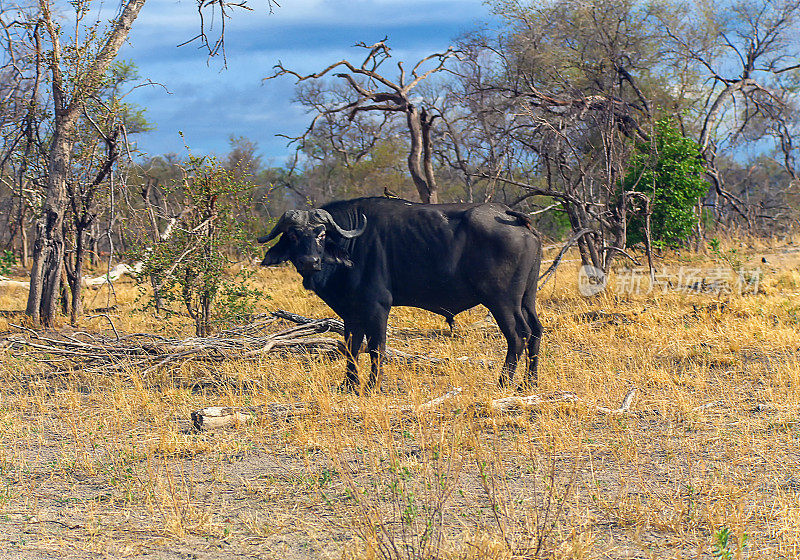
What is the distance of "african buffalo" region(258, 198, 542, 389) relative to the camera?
254 inches

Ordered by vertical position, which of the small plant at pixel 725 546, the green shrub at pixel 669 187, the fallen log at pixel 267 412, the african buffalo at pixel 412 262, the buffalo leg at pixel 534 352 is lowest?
the fallen log at pixel 267 412

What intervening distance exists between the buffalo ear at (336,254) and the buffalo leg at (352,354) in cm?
61

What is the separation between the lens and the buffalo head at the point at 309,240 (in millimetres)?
6258

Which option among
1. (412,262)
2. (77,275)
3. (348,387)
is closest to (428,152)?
(77,275)

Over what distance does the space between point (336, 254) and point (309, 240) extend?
33 centimetres

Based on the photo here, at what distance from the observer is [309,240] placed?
6.28m

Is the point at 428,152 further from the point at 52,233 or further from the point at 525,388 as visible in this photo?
the point at 525,388

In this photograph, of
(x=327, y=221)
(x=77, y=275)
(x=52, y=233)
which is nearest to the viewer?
(x=327, y=221)

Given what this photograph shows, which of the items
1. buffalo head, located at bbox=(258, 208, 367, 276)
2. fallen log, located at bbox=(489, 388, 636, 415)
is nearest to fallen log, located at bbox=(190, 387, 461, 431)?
fallen log, located at bbox=(489, 388, 636, 415)

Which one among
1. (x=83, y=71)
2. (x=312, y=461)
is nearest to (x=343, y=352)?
(x=312, y=461)

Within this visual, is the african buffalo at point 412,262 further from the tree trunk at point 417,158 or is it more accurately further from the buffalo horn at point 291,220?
the tree trunk at point 417,158

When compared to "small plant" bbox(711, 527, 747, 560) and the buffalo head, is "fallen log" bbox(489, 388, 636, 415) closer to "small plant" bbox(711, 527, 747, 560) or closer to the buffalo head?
the buffalo head

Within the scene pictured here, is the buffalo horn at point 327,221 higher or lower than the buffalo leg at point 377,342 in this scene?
higher

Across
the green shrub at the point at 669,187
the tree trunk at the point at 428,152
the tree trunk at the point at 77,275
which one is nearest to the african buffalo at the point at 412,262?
the tree trunk at the point at 77,275
